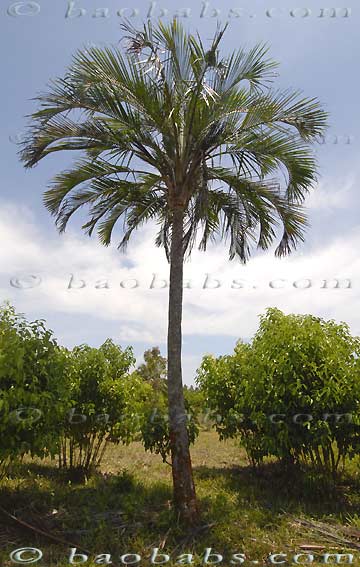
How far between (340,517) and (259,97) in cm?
694

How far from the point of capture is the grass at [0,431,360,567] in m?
5.91

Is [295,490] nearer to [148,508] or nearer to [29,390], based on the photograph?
[148,508]

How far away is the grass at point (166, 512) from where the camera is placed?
5.91 meters

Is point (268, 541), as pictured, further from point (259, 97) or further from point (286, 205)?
point (259, 97)

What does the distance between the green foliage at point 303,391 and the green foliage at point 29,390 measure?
365 cm

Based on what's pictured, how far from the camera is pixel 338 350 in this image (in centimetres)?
806

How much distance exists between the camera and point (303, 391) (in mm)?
7758

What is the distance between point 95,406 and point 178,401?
278 cm

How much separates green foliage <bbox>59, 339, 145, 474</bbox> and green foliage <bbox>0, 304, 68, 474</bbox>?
1.35m

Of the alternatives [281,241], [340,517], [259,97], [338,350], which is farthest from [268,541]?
[259,97]

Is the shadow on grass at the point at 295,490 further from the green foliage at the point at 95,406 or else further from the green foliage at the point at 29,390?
the green foliage at the point at 29,390

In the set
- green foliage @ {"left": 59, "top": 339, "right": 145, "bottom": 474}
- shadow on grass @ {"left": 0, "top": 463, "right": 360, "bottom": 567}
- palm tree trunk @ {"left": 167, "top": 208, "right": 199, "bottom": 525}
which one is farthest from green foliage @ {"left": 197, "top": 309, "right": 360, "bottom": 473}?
green foliage @ {"left": 59, "top": 339, "right": 145, "bottom": 474}

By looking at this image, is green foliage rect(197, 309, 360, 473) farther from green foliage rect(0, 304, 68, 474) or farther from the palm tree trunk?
green foliage rect(0, 304, 68, 474)

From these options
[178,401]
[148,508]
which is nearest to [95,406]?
[148,508]
